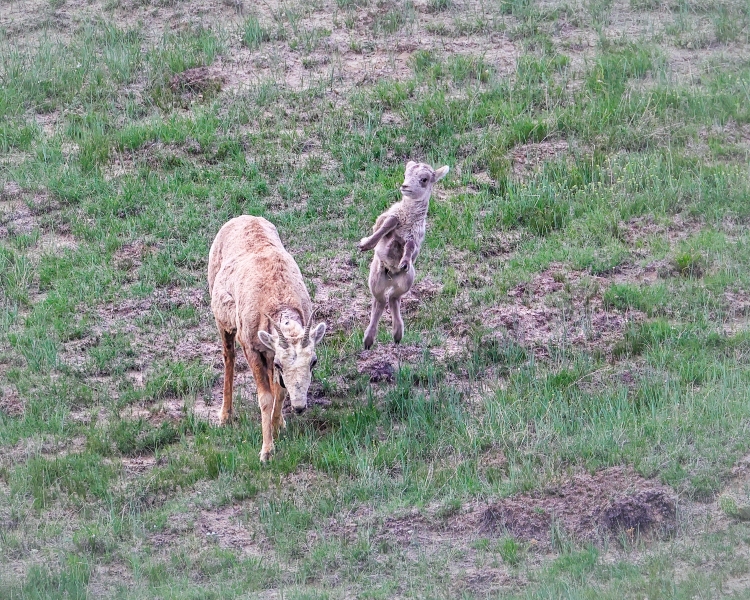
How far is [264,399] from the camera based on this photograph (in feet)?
34.4

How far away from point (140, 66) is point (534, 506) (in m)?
11.4

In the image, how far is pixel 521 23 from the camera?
18281 millimetres

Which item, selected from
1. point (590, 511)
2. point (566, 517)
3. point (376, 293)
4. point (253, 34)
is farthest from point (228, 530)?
point (253, 34)

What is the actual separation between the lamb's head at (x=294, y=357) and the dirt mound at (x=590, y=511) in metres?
1.87

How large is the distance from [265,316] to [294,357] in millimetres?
760

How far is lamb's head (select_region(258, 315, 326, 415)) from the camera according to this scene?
31.8 ft

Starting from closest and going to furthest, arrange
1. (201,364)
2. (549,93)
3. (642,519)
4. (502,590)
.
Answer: (502,590)
(642,519)
(201,364)
(549,93)

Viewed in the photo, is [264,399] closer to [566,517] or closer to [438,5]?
[566,517]

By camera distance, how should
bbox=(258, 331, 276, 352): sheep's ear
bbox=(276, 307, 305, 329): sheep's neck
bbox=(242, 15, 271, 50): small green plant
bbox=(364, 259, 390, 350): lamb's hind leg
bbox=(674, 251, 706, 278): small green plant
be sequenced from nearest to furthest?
bbox=(258, 331, 276, 352): sheep's ear → bbox=(276, 307, 305, 329): sheep's neck → bbox=(364, 259, 390, 350): lamb's hind leg → bbox=(674, 251, 706, 278): small green plant → bbox=(242, 15, 271, 50): small green plant

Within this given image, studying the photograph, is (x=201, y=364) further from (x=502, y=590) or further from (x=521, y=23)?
(x=521, y=23)

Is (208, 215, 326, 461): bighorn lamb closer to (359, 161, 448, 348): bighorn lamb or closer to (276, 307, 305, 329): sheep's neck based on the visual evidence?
(276, 307, 305, 329): sheep's neck

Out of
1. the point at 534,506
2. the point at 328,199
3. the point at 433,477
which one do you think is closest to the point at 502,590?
the point at 534,506

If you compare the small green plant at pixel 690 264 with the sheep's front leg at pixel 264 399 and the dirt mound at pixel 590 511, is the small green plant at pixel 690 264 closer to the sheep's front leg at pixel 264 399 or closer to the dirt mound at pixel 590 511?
the dirt mound at pixel 590 511

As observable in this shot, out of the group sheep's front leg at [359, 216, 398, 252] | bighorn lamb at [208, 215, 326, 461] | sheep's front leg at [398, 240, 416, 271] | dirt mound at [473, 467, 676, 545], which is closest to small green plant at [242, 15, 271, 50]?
bighorn lamb at [208, 215, 326, 461]
